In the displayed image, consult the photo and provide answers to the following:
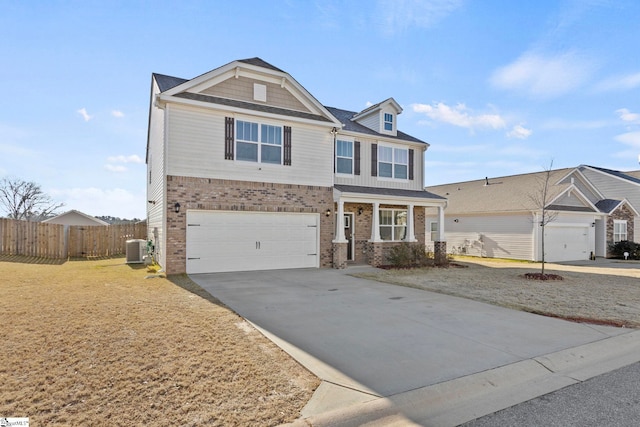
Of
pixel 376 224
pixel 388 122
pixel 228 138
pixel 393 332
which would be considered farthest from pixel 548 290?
pixel 228 138

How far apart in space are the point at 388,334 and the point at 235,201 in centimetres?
852

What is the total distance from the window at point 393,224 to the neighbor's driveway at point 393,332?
23.7 feet

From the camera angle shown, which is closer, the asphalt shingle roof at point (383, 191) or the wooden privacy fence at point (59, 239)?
the asphalt shingle roof at point (383, 191)

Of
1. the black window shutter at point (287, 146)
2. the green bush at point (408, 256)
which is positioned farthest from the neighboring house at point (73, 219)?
the green bush at point (408, 256)

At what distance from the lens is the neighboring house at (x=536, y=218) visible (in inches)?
788

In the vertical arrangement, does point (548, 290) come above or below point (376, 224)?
below

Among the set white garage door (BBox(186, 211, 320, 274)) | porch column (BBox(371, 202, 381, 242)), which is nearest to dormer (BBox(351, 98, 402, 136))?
porch column (BBox(371, 202, 381, 242))

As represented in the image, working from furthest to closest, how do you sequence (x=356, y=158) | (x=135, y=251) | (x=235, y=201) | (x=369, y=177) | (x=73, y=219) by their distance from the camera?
(x=73, y=219), (x=369, y=177), (x=356, y=158), (x=135, y=251), (x=235, y=201)

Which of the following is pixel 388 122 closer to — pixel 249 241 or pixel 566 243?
pixel 249 241

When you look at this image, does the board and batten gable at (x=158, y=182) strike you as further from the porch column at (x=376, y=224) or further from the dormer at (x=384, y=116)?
the dormer at (x=384, y=116)

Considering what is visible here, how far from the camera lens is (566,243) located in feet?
68.9

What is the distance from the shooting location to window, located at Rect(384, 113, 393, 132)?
17312 millimetres

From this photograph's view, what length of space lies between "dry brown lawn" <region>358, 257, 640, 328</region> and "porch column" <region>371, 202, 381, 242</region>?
85.9 inches

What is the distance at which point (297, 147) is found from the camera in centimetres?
1407
